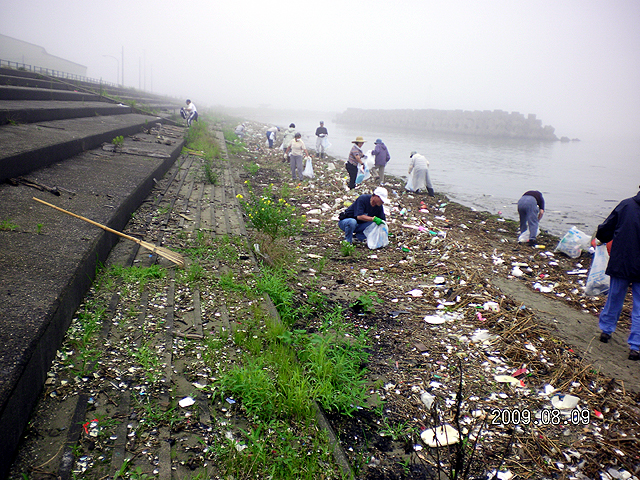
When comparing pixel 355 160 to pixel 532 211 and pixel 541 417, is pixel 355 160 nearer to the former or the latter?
pixel 532 211

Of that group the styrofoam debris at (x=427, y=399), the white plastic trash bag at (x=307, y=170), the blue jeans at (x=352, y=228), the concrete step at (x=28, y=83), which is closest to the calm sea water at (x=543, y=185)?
the white plastic trash bag at (x=307, y=170)

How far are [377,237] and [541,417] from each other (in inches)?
147

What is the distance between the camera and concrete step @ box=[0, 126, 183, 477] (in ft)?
6.65

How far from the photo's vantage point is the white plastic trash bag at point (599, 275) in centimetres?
463

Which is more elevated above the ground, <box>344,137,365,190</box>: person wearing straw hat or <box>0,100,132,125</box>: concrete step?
<box>0,100,132,125</box>: concrete step

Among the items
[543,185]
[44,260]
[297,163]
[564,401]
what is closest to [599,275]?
[564,401]

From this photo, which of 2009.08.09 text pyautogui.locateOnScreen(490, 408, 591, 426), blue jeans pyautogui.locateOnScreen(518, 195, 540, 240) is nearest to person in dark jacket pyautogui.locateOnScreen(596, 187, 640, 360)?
2009.08.09 text pyautogui.locateOnScreen(490, 408, 591, 426)

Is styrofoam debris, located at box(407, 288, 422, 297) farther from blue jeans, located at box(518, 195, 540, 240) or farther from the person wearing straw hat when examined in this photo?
the person wearing straw hat

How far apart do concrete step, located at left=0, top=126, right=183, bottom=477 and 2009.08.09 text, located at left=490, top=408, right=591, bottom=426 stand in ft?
9.91

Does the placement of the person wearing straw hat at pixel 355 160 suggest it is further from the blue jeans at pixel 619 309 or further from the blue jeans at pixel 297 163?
the blue jeans at pixel 619 309

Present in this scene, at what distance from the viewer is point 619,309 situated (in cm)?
382

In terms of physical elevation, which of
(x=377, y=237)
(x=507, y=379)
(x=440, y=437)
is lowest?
(x=440, y=437)

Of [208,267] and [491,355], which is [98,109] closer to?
[208,267]

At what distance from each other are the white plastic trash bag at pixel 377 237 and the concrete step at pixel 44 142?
4870mm
